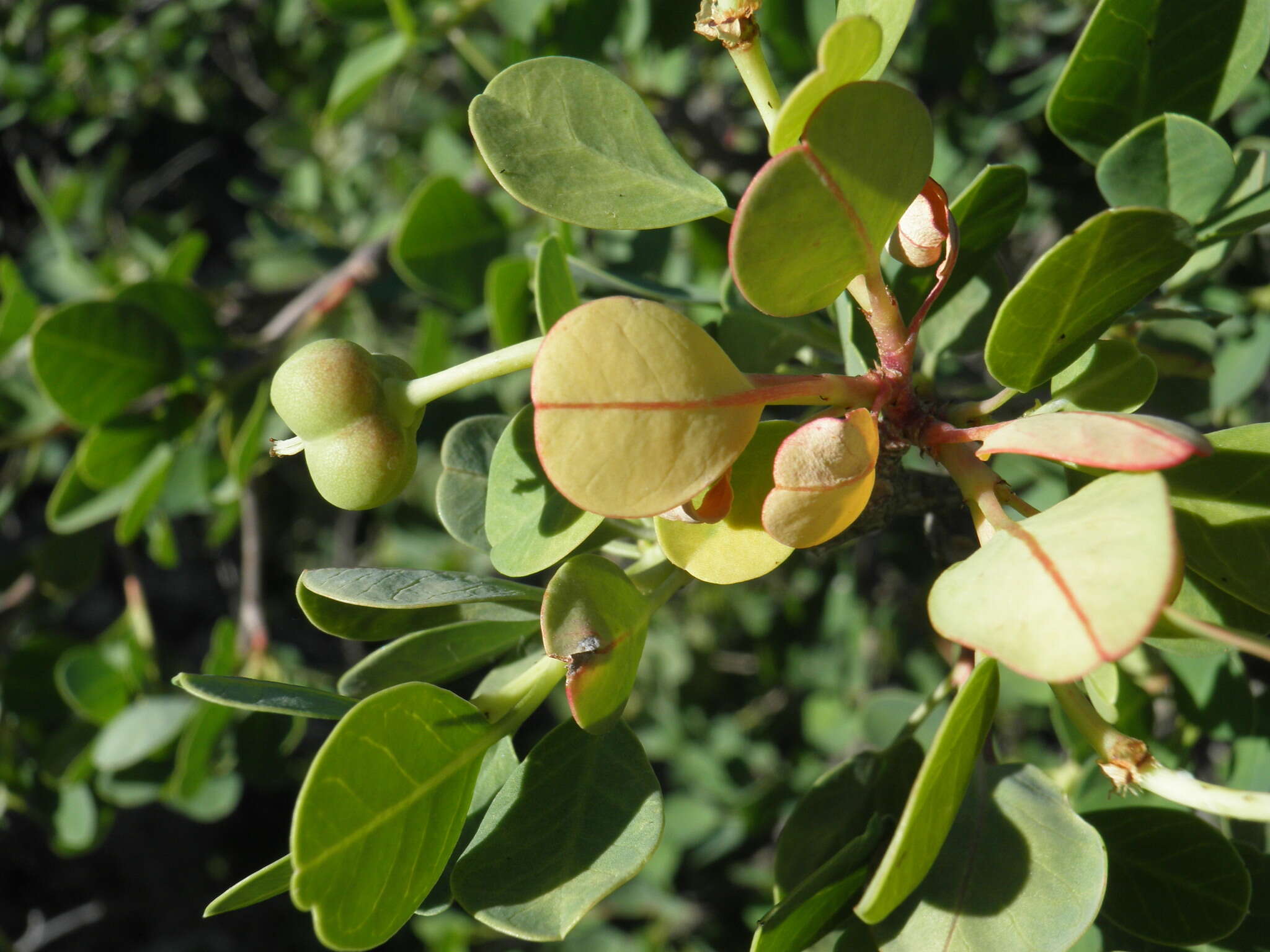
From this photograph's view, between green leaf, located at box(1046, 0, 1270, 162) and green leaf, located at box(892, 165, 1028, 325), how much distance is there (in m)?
0.15

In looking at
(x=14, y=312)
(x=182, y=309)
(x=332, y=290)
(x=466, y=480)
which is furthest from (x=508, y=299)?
(x=14, y=312)

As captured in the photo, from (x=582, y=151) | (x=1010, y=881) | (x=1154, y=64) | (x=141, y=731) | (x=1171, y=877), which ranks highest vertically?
(x=582, y=151)

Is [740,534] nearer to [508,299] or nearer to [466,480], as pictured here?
[466,480]

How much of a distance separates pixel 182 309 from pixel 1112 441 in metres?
1.28

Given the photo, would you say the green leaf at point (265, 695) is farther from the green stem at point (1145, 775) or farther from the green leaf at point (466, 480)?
the green stem at point (1145, 775)

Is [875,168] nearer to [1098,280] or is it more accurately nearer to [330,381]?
[1098,280]

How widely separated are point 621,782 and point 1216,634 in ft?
1.29

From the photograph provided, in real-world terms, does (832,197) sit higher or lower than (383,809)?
higher

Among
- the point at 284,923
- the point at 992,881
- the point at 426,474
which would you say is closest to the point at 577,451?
the point at 992,881

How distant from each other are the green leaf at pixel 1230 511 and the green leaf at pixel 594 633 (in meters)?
0.35

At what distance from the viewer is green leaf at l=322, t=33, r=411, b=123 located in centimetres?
134

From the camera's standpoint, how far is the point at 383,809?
56 centimetres

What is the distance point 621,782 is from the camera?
2.25 ft

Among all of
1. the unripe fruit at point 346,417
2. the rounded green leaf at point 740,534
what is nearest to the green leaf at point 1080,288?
the rounded green leaf at point 740,534
